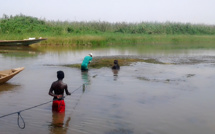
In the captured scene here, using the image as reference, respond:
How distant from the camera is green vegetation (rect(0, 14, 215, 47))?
3103 centimetres

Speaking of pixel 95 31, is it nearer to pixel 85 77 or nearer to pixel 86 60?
pixel 86 60

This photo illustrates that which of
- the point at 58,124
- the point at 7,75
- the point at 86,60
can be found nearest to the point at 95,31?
the point at 86,60

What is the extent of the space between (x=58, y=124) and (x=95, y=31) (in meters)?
35.0

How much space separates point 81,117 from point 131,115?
1.18 meters

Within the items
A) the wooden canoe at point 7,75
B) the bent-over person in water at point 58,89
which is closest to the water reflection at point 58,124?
the bent-over person in water at point 58,89

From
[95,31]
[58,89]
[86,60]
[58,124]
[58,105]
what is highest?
[95,31]

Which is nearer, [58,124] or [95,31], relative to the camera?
[58,124]

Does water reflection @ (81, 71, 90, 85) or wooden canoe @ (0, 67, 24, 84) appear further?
water reflection @ (81, 71, 90, 85)

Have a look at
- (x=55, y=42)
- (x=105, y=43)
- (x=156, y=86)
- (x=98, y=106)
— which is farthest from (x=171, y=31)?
(x=98, y=106)

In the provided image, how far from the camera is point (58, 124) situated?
602 centimetres

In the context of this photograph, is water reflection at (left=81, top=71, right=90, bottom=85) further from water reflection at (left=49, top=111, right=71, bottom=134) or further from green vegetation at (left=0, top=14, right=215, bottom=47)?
green vegetation at (left=0, top=14, right=215, bottom=47)

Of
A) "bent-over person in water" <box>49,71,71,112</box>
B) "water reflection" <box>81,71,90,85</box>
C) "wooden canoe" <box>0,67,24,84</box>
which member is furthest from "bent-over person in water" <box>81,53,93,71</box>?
"bent-over person in water" <box>49,71,71,112</box>

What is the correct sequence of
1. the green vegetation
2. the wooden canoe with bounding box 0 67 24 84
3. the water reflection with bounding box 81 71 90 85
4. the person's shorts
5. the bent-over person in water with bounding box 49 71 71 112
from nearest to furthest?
1. the bent-over person in water with bounding box 49 71 71 112
2. the person's shorts
3. the wooden canoe with bounding box 0 67 24 84
4. the water reflection with bounding box 81 71 90 85
5. the green vegetation

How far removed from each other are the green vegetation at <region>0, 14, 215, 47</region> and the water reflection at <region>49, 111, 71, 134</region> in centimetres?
2398
